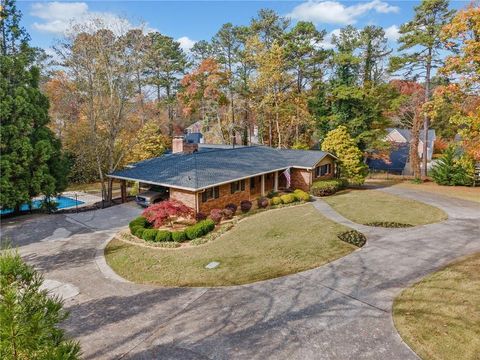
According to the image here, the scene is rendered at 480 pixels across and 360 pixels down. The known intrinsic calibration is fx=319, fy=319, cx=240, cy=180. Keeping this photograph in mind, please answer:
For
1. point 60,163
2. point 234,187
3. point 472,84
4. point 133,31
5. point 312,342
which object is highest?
point 133,31

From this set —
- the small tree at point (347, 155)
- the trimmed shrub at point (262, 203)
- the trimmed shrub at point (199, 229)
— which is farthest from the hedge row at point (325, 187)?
the trimmed shrub at point (199, 229)

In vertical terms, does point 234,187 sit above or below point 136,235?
above

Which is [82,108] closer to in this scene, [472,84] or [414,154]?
[472,84]

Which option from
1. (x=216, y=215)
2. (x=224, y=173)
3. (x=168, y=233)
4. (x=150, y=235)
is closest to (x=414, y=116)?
(x=224, y=173)

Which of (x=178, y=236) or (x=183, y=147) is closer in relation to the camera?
(x=178, y=236)

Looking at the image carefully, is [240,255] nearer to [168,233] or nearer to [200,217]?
[168,233]

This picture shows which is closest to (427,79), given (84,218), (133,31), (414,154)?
(414,154)
